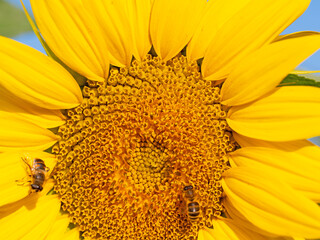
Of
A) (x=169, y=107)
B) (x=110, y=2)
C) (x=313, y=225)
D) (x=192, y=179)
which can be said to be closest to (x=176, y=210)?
(x=192, y=179)

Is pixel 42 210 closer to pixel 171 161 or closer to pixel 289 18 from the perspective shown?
pixel 171 161

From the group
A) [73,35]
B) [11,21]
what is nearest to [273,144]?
[73,35]

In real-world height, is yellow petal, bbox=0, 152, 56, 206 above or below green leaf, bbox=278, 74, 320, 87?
below

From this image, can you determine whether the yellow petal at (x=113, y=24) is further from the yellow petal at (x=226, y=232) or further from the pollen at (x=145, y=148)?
the yellow petal at (x=226, y=232)

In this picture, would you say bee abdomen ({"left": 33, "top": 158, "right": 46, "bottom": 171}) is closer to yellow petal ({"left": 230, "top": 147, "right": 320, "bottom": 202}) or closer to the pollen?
the pollen

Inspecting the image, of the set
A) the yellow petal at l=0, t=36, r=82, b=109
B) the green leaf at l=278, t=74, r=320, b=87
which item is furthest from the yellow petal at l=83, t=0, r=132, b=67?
the green leaf at l=278, t=74, r=320, b=87
